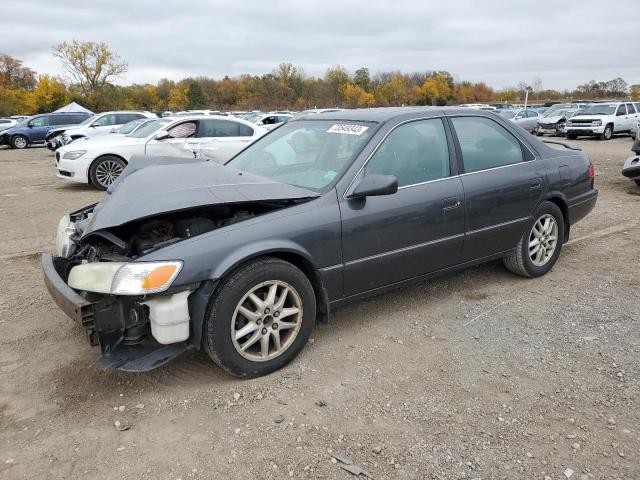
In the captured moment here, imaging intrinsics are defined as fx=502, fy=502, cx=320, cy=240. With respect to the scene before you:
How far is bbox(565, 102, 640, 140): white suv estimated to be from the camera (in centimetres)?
2188

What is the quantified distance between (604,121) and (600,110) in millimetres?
1368

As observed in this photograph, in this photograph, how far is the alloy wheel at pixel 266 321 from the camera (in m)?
3.04

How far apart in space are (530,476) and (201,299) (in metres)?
1.89

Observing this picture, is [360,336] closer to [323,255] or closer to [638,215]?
[323,255]

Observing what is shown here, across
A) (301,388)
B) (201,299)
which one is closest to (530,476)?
(301,388)

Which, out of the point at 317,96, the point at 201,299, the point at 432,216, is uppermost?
the point at 317,96

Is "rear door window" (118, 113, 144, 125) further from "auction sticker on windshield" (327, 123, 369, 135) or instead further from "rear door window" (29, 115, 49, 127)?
"auction sticker on windshield" (327, 123, 369, 135)

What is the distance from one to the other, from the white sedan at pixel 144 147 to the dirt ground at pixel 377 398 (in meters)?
6.16

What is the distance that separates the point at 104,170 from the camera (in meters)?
10.2

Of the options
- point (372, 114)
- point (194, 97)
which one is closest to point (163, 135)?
point (372, 114)

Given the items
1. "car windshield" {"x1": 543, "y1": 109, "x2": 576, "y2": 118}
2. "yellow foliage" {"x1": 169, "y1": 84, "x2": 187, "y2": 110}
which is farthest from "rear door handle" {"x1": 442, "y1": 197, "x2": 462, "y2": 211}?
"yellow foliage" {"x1": 169, "y1": 84, "x2": 187, "y2": 110}

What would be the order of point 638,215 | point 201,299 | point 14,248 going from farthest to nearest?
point 638,215 → point 14,248 → point 201,299

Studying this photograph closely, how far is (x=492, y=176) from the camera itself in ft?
13.8

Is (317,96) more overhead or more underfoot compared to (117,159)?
more overhead
